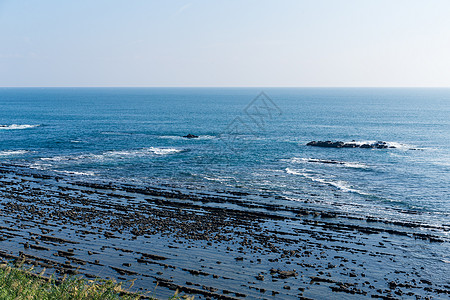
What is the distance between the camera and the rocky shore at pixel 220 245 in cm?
3234

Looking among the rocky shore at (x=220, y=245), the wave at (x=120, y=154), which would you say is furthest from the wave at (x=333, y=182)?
the wave at (x=120, y=154)

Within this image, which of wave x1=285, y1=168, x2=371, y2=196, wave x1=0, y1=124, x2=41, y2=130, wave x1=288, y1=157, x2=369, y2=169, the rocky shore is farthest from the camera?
wave x1=0, y1=124, x2=41, y2=130

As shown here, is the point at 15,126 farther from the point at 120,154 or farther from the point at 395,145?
the point at 395,145

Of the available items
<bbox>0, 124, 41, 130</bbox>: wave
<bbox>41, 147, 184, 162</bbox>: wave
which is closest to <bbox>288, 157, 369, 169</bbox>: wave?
<bbox>41, 147, 184, 162</bbox>: wave

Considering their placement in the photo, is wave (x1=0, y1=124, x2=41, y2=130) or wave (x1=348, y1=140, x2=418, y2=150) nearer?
wave (x1=348, y1=140, x2=418, y2=150)

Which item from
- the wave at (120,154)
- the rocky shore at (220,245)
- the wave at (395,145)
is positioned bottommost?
the rocky shore at (220,245)

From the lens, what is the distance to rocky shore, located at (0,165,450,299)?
3234 centimetres

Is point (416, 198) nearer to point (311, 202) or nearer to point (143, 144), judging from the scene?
point (311, 202)

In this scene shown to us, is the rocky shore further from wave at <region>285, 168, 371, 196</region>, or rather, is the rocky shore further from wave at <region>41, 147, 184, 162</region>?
wave at <region>41, 147, 184, 162</region>

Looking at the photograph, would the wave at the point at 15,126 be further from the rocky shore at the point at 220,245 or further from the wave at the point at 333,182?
the wave at the point at 333,182

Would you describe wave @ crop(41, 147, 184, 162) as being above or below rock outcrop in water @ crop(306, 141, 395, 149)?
below

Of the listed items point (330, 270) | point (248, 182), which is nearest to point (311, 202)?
point (248, 182)

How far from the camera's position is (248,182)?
65750 millimetres

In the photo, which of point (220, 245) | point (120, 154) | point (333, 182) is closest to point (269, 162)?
point (333, 182)
